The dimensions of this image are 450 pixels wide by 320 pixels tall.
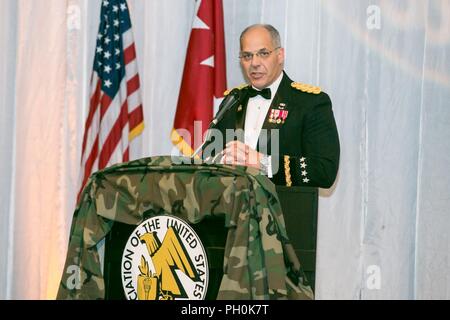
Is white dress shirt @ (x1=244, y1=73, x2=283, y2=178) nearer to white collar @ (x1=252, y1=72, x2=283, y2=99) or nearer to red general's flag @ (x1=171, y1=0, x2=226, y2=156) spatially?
white collar @ (x1=252, y1=72, x2=283, y2=99)

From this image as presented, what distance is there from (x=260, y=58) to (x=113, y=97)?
1467 millimetres

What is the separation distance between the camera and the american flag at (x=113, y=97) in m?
4.60

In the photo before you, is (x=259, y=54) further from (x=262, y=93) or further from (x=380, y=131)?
(x=380, y=131)

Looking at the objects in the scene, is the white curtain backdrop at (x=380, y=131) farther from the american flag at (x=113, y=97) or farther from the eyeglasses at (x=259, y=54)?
the eyeglasses at (x=259, y=54)

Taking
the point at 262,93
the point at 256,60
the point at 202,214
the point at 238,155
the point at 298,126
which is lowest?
the point at 202,214

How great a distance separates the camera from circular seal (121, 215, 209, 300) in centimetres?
229

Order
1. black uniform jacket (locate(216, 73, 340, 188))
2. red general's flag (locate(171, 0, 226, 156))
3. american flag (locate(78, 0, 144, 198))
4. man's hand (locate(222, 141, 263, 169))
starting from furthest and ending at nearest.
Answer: american flag (locate(78, 0, 144, 198)) < red general's flag (locate(171, 0, 226, 156)) < black uniform jacket (locate(216, 73, 340, 188)) < man's hand (locate(222, 141, 263, 169))

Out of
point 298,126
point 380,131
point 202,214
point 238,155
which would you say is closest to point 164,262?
point 202,214

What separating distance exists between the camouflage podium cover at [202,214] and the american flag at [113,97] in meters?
2.16

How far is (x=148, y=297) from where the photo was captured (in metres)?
2.34

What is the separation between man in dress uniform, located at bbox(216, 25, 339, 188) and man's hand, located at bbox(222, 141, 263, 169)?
409 millimetres

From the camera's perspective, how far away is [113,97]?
15.2 ft

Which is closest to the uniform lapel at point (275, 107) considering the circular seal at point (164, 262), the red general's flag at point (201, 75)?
the red general's flag at point (201, 75)

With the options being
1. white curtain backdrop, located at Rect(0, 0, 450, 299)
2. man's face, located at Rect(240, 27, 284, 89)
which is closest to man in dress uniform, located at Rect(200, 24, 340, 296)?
man's face, located at Rect(240, 27, 284, 89)
